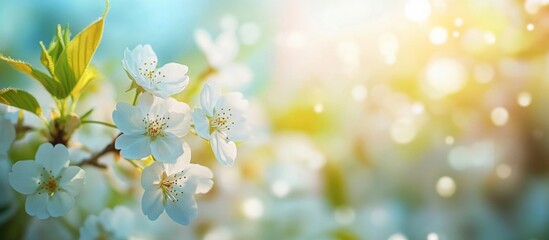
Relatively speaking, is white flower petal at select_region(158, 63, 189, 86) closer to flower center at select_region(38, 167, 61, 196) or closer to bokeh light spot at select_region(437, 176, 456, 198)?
flower center at select_region(38, 167, 61, 196)

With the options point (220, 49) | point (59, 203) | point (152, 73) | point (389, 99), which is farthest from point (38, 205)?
point (389, 99)

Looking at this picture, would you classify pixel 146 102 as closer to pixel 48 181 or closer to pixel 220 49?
pixel 48 181

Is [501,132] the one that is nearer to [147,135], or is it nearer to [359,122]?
[359,122]

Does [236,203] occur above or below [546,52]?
below

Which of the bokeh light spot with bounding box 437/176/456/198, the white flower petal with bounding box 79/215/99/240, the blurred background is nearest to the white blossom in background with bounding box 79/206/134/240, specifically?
the white flower petal with bounding box 79/215/99/240

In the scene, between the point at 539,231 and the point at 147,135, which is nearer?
the point at 147,135

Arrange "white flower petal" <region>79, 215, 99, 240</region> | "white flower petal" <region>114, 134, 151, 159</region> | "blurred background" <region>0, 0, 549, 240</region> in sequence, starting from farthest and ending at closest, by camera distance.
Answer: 1. "blurred background" <region>0, 0, 549, 240</region>
2. "white flower petal" <region>79, 215, 99, 240</region>
3. "white flower petal" <region>114, 134, 151, 159</region>

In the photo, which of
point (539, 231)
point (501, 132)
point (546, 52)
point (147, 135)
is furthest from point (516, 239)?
point (147, 135)

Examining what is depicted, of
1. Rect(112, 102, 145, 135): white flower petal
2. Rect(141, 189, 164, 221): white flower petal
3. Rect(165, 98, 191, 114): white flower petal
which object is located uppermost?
Rect(165, 98, 191, 114): white flower petal
